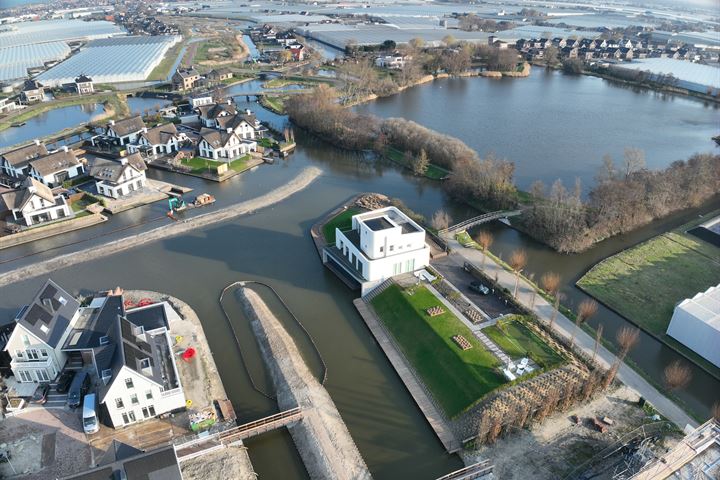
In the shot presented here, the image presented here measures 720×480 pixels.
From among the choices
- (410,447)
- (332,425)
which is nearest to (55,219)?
(332,425)

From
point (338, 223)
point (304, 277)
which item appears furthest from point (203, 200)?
point (304, 277)

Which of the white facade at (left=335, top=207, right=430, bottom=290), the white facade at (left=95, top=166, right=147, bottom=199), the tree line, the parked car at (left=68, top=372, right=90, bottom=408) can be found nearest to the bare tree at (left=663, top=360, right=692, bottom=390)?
the tree line

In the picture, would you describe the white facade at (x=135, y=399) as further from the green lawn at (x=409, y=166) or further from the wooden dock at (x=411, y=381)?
the green lawn at (x=409, y=166)

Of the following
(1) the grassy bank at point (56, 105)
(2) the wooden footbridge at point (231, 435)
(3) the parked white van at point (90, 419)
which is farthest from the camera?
(1) the grassy bank at point (56, 105)

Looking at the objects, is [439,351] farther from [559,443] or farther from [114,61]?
[114,61]

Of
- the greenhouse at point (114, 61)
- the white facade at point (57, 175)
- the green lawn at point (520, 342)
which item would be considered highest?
the greenhouse at point (114, 61)

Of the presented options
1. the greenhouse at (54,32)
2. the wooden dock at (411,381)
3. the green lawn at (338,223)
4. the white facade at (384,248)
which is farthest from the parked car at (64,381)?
the greenhouse at (54,32)

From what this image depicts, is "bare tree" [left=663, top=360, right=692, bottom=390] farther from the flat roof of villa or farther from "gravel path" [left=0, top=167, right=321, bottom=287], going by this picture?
"gravel path" [left=0, top=167, right=321, bottom=287]
